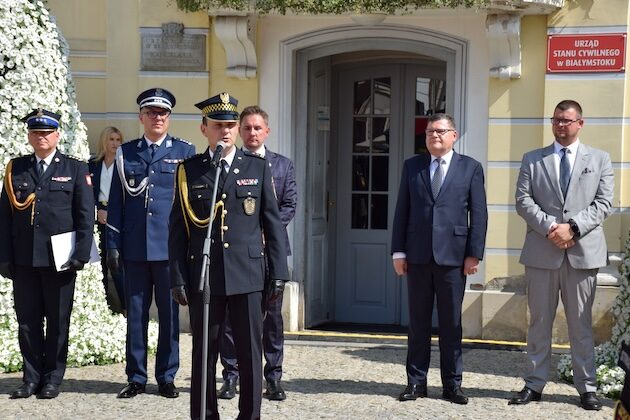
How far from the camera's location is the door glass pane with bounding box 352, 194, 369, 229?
1220 cm

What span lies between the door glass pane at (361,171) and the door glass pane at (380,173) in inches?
2.8

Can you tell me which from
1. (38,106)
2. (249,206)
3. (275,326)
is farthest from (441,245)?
(38,106)

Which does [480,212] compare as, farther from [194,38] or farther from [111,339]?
[194,38]

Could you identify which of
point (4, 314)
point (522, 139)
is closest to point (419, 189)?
point (522, 139)

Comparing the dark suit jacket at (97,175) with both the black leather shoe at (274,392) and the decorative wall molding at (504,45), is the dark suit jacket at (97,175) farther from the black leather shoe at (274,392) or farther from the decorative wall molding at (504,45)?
the decorative wall molding at (504,45)

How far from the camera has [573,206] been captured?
26.7ft

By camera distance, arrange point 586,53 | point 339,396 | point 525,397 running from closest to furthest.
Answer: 1. point 525,397
2. point 339,396
3. point 586,53

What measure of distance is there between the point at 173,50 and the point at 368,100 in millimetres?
2161

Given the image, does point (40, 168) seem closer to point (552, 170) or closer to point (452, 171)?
point (452, 171)

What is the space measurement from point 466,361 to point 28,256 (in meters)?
3.64

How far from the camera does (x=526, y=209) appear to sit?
8203mm

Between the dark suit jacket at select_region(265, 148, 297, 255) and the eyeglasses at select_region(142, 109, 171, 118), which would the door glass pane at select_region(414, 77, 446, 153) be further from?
the eyeglasses at select_region(142, 109, 171, 118)

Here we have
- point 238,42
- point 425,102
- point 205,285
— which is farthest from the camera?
point 425,102

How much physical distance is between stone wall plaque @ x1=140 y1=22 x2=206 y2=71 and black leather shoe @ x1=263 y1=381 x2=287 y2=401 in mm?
3706
